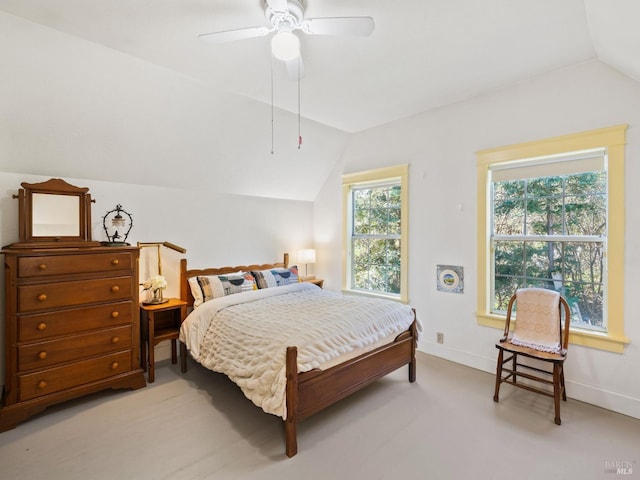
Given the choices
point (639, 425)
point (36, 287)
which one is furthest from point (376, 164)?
point (36, 287)

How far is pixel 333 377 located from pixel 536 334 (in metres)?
1.84

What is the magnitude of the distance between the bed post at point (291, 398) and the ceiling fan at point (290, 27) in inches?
71.2

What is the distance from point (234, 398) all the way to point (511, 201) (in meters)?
3.19

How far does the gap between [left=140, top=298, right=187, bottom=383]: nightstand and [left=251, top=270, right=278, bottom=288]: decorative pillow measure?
2.88 ft

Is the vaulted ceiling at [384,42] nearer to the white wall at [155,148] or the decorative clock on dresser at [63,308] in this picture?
the white wall at [155,148]

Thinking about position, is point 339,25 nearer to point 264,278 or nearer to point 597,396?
point 264,278

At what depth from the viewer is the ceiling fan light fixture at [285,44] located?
5.73 ft

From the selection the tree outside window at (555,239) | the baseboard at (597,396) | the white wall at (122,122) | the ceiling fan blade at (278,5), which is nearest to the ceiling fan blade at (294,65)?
the ceiling fan blade at (278,5)

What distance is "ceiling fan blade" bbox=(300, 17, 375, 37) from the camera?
5.51ft

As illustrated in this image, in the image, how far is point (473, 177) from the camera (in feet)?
10.7

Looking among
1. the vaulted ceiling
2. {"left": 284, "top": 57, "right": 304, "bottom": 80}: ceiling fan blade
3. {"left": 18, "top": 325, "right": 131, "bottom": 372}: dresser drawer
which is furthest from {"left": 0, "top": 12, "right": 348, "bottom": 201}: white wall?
{"left": 18, "top": 325, "right": 131, "bottom": 372}: dresser drawer

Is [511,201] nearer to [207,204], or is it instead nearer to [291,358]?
[291,358]

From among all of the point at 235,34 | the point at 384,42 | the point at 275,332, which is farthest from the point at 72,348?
the point at 384,42

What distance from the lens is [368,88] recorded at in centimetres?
299
